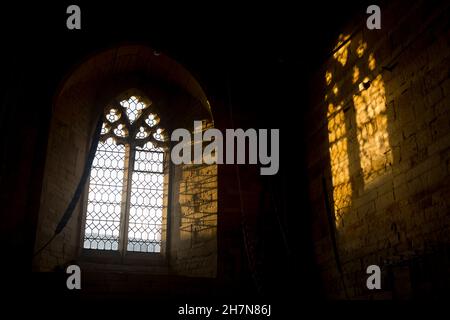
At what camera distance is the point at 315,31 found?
8.07 metres

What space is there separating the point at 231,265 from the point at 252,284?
47 cm

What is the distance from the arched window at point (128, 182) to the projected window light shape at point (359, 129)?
3.25 metres

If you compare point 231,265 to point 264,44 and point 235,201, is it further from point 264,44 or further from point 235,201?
point 264,44

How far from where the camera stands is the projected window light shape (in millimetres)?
6023

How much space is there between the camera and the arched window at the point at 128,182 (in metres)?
8.45

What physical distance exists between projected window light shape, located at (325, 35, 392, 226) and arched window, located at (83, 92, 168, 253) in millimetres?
3254

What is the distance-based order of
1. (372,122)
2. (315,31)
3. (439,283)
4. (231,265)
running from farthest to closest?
(315,31) < (231,265) < (372,122) < (439,283)

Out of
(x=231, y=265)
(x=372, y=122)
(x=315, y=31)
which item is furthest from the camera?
(x=315, y=31)

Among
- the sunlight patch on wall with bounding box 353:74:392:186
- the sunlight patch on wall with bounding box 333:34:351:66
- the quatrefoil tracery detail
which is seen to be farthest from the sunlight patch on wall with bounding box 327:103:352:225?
the quatrefoil tracery detail

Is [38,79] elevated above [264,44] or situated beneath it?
situated beneath

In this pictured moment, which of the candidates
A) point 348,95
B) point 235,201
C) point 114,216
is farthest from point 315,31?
point 114,216

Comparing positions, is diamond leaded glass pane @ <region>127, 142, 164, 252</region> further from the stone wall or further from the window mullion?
the stone wall

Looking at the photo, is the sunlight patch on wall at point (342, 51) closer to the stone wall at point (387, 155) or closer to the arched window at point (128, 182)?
the stone wall at point (387, 155)
